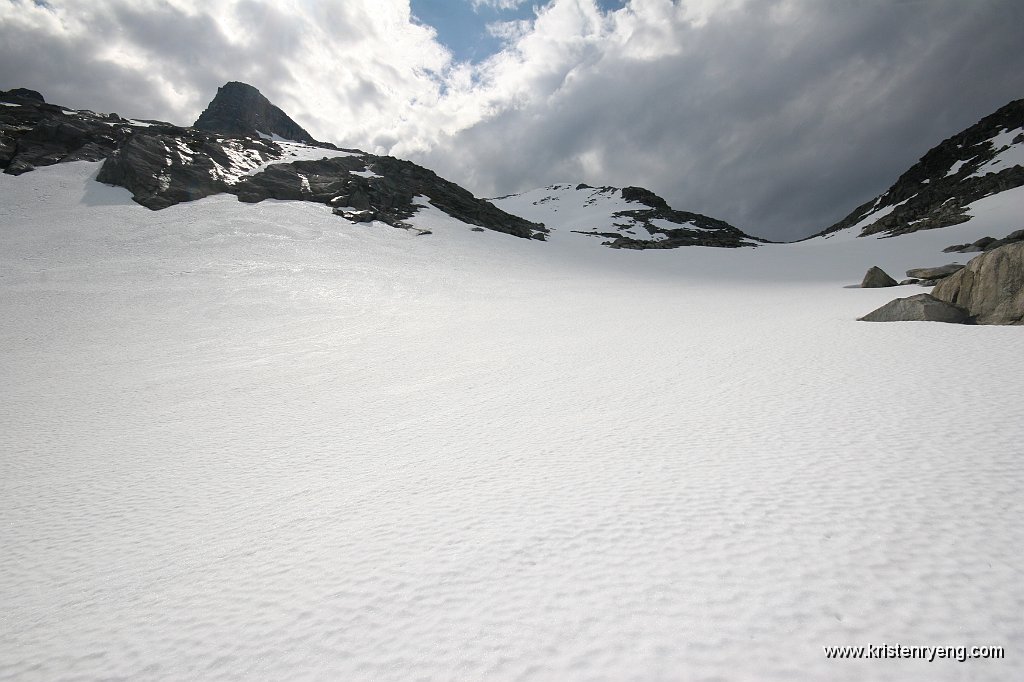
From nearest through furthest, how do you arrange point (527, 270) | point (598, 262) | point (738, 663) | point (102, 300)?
point (738, 663) < point (102, 300) < point (527, 270) < point (598, 262)

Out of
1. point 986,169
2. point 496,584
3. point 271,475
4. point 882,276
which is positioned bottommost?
point 271,475

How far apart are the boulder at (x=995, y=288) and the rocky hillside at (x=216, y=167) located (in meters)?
33.7

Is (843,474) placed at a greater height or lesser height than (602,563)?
greater

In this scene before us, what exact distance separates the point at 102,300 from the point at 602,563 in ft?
65.0

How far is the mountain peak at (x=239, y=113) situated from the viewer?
267ft

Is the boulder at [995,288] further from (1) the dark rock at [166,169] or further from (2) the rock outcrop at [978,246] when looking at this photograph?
(1) the dark rock at [166,169]

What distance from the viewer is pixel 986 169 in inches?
2063

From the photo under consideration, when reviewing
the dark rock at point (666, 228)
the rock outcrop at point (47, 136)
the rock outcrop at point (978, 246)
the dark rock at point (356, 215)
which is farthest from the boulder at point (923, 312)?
the rock outcrop at point (47, 136)

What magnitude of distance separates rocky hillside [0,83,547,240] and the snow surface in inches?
1013

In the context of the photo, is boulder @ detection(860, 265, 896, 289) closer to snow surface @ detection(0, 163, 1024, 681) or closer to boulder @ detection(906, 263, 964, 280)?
boulder @ detection(906, 263, 964, 280)

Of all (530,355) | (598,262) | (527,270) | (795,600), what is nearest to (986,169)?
(598,262)

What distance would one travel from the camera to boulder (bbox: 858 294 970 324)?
8773 mm

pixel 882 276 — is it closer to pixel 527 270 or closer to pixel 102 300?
pixel 527 270

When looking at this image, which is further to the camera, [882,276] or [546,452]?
[882,276]
